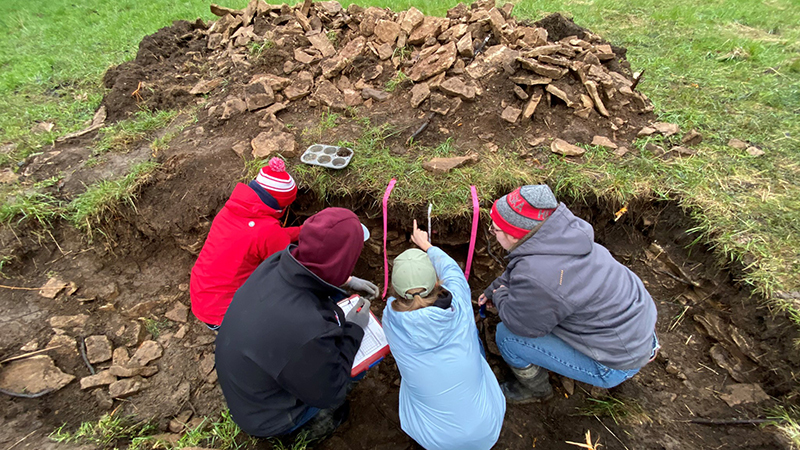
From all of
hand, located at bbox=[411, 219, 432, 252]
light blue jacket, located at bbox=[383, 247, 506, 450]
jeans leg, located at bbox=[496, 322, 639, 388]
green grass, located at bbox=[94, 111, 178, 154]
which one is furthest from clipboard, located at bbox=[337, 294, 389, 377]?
green grass, located at bbox=[94, 111, 178, 154]

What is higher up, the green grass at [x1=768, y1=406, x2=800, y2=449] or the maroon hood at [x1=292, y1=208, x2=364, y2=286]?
the maroon hood at [x1=292, y1=208, x2=364, y2=286]

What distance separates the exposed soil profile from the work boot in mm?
105

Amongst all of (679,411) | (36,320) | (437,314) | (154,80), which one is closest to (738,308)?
(679,411)

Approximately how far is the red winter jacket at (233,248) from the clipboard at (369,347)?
2.30 feet

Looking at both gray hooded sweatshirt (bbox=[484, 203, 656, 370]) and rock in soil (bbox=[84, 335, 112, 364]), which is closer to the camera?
gray hooded sweatshirt (bbox=[484, 203, 656, 370])

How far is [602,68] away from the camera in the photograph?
387cm

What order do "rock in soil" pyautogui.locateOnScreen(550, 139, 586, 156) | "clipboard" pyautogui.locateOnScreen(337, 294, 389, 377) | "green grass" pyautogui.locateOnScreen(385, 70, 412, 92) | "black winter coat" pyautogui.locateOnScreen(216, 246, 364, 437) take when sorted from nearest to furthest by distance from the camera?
"black winter coat" pyautogui.locateOnScreen(216, 246, 364, 437) < "clipboard" pyautogui.locateOnScreen(337, 294, 389, 377) < "rock in soil" pyautogui.locateOnScreen(550, 139, 586, 156) < "green grass" pyautogui.locateOnScreen(385, 70, 412, 92)

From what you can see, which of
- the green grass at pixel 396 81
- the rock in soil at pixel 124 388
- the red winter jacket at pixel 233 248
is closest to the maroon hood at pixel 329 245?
the red winter jacket at pixel 233 248

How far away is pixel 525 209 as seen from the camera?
6.52ft

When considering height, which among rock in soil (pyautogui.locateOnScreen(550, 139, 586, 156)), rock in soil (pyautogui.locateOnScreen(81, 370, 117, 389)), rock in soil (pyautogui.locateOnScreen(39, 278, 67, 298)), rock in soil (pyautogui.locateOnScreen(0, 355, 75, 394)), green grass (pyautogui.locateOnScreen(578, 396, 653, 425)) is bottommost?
green grass (pyautogui.locateOnScreen(578, 396, 653, 425))

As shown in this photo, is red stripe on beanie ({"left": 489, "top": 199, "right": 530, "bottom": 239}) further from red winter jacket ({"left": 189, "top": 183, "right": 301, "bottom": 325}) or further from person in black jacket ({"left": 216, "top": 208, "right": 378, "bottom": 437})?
red winter jacket ({"left": 189, "top": 183, "right": 301, "bottom": 325})

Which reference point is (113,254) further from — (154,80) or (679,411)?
(679,411)

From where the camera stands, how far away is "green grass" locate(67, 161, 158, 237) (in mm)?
3152

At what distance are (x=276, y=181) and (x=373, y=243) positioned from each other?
112 cm
